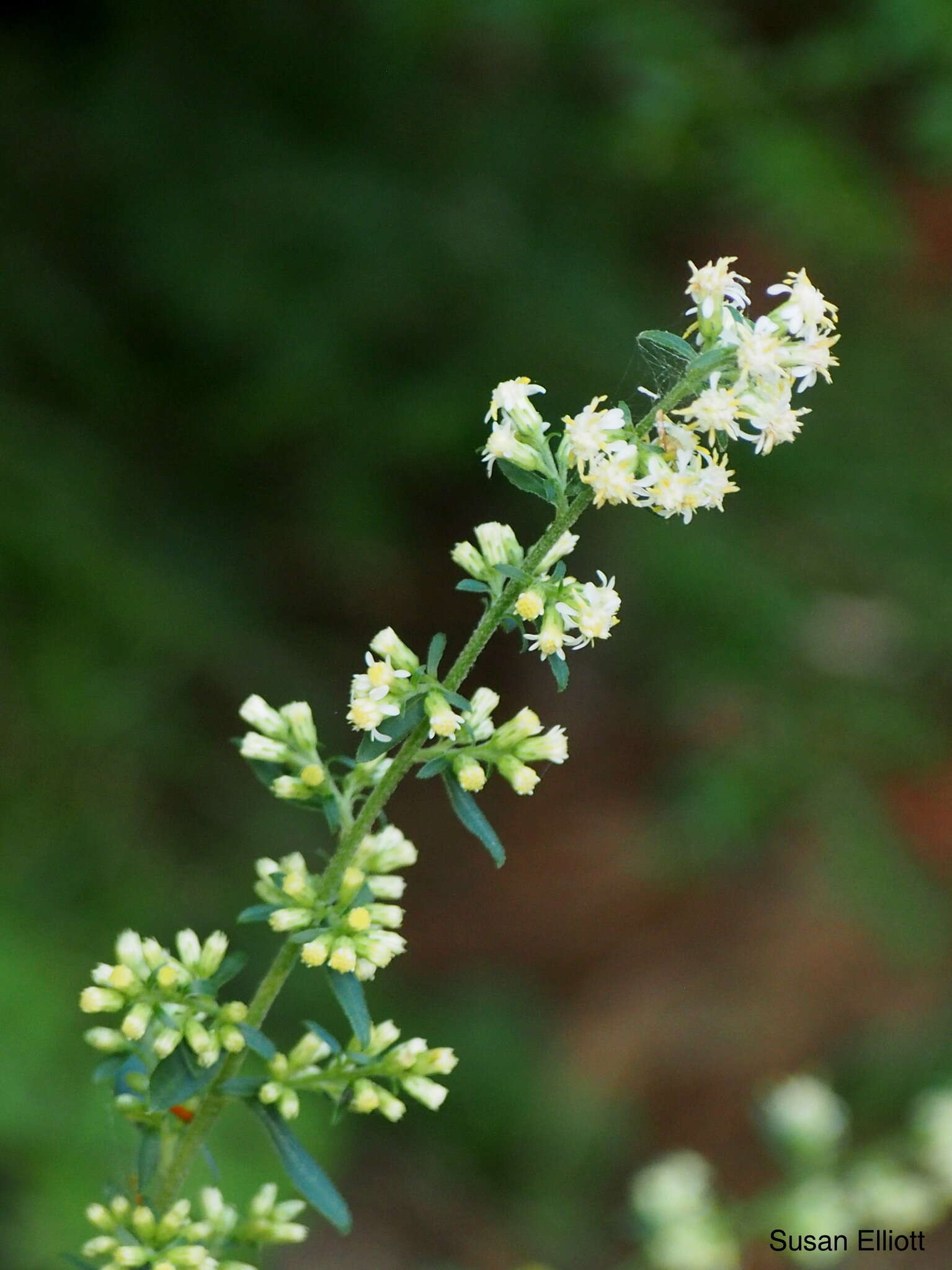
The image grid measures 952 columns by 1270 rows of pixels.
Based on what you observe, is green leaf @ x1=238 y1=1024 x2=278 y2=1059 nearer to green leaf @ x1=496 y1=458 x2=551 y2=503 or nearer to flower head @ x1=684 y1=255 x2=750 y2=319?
green leaf @ x1=496 y1=458 x2=551 y2=503

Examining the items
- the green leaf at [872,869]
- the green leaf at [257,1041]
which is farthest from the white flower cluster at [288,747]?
the green leaf at [872,869]

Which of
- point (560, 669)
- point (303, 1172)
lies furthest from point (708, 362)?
point (303, 1172)

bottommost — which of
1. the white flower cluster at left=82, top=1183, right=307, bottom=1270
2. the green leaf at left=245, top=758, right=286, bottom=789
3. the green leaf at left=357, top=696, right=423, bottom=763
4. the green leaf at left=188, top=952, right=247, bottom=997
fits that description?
the white flower cluster at left=82, top=1183, right=307, bottom=1270

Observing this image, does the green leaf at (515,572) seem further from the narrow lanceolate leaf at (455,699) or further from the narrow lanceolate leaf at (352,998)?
the narrow lanceolate leaf at (352,998)

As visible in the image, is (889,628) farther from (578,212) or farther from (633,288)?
(578,212)

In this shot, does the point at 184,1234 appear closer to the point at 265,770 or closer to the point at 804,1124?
the point at 265,770

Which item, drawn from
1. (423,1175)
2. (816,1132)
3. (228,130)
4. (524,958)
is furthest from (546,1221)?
(228,130)

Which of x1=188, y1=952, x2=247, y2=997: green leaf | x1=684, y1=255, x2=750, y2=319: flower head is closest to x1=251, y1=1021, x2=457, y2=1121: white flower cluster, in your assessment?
x1=188, y1=952, x2=247, y2=997: green leaf
